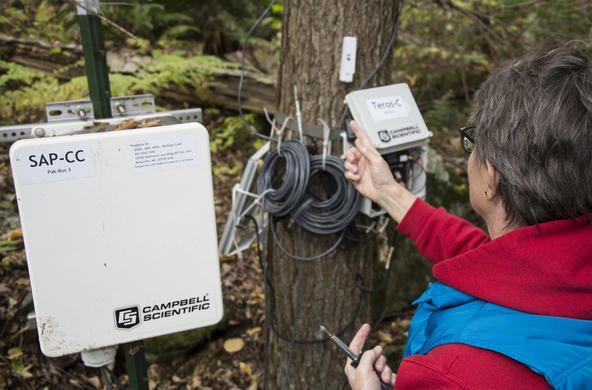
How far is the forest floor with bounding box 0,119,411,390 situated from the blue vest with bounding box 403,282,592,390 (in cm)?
211

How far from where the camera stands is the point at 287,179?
5.96 ft

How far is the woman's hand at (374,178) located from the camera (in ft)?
5.54

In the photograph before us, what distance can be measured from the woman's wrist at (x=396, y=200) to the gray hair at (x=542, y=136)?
0.58m

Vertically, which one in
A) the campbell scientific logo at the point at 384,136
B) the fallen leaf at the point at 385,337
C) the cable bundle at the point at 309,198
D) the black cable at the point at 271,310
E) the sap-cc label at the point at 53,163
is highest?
the sap-cc label at the point at 53,163

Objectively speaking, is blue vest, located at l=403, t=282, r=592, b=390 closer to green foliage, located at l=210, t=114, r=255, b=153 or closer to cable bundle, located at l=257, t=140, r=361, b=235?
cable bundle, located at l=257, t=140, r=361, b=235

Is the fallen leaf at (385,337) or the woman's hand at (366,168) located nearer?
the woman's hand at (366,168)

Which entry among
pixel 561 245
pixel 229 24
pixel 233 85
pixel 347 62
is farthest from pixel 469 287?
pixel 229 24

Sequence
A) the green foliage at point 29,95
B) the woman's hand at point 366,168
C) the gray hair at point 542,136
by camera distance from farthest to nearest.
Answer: the green foliage at point 29,95, the woman's hand at point 366,168, the gray hair at point 542,136

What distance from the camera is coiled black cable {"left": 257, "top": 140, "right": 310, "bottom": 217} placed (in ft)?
5.89

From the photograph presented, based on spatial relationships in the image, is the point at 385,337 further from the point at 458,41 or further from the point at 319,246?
the point at 458,41

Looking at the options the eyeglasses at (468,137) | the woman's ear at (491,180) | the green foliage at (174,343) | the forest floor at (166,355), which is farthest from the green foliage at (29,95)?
the woman's ear at (491,180)

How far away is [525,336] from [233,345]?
2453 millimetres

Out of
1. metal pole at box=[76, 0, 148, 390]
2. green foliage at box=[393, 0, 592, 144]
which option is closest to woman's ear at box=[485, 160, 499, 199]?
metal pole at box=[76, 0, 148, 390]

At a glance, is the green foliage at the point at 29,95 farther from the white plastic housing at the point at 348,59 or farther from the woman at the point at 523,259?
the woman at the point at 523,259
